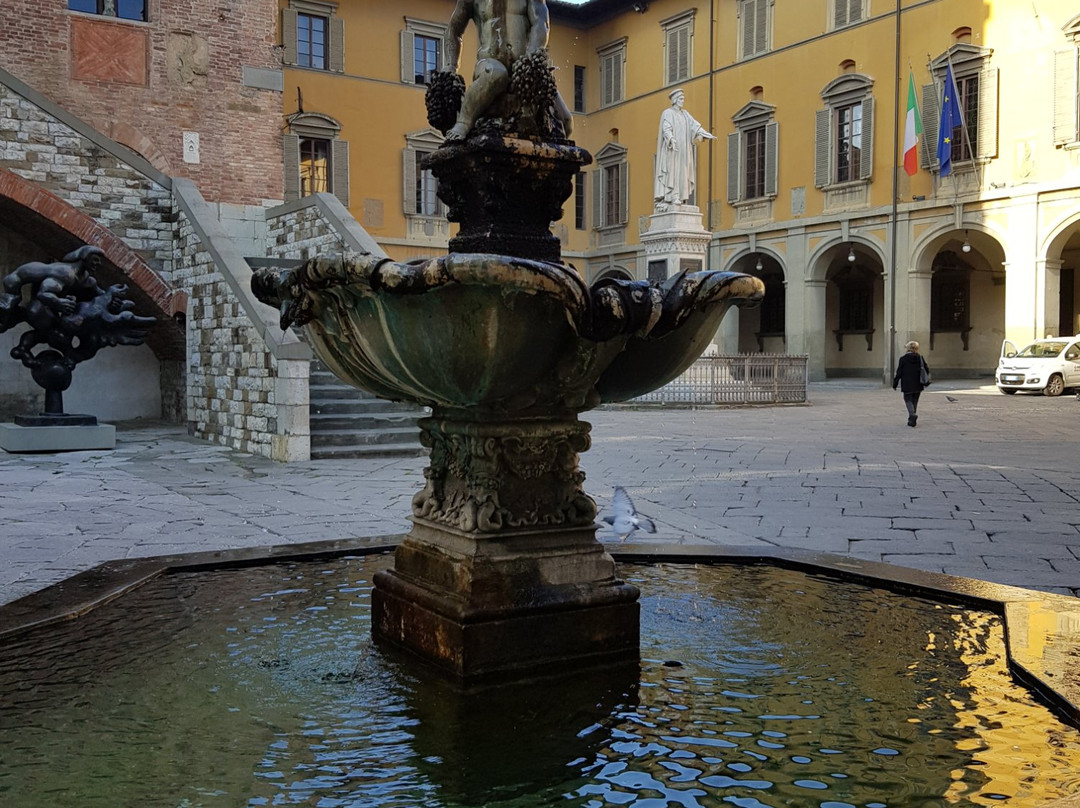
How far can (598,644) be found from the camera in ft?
11.0

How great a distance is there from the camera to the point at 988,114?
2427cm

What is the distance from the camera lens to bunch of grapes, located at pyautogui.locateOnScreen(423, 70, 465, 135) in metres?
3.64

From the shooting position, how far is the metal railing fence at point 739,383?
1920 cm

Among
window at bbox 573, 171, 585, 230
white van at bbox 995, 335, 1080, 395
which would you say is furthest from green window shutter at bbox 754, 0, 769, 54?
white van at bbox 995, 335, 1080, 395

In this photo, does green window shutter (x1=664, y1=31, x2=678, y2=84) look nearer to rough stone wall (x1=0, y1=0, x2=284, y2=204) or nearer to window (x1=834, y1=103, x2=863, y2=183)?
window (x1=834, y1=103, x2=863, y2=183)

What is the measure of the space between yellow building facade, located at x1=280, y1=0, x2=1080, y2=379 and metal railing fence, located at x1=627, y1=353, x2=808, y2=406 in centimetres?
250

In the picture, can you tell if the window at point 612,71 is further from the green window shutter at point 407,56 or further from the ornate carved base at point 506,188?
the ornate carved base at point 506,188

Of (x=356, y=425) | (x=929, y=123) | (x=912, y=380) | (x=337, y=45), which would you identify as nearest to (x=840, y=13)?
(x=929, y=123)

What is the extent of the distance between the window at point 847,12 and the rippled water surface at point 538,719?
86.1 ft

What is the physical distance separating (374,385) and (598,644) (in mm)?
1148

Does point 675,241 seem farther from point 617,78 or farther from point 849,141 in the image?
point 617,78

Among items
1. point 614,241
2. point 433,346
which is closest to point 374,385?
point 433,346

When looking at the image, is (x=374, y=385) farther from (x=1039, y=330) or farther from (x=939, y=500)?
(x=1039, y=330)

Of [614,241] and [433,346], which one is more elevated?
[614,241]
